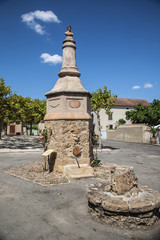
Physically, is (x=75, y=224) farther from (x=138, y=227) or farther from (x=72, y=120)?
(x=72, y=120)

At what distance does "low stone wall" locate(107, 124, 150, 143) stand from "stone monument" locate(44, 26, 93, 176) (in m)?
21.4

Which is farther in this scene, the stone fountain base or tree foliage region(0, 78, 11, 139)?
tree foliage region(0, 78, 11, 139)

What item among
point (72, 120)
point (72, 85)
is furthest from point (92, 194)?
point (72, 85)

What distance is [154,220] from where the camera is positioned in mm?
3979

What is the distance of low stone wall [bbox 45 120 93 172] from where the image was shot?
8367 mm

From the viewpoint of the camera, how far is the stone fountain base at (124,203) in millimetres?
3820

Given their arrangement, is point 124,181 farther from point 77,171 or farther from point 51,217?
point 77,171

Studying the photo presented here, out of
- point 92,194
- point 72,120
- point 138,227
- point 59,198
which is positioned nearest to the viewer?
point 138,227

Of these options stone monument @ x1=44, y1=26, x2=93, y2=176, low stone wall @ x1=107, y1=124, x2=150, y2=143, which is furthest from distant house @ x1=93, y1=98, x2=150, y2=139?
stone monument @ x1=44, y1=26, x2=93, y2=176

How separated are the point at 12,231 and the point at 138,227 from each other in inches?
104

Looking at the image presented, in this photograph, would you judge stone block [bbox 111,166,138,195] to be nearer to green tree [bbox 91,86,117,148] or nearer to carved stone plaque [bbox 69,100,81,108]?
carved stone plaque [bbox 69,100,81,108]

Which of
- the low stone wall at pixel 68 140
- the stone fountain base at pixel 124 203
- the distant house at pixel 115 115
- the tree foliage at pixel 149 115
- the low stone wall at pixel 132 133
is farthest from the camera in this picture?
the distant house at pixel 115 115

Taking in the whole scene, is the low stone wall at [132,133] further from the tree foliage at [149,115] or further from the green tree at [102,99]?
the green tree at [102,99]

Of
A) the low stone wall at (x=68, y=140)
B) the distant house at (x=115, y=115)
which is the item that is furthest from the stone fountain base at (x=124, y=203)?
the distant house at (x=115, y=115)
